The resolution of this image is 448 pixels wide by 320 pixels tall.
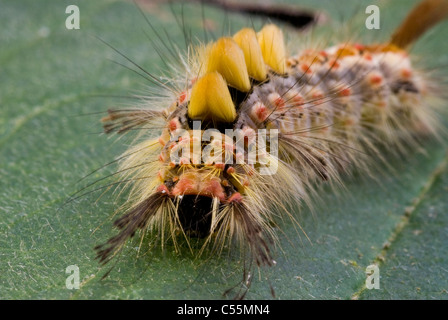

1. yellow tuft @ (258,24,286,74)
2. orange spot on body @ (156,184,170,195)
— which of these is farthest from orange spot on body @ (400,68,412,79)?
orange spot on body @ (156,184,170,195)

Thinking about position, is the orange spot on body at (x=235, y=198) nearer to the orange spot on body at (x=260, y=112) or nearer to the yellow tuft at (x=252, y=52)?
the orange spot on body at (x=260, y=112)

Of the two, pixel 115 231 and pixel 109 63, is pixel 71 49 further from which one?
pixel 115 231

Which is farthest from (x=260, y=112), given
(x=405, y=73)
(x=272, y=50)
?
(x=405, y=73)

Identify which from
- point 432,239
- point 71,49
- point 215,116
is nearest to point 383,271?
point 432,239

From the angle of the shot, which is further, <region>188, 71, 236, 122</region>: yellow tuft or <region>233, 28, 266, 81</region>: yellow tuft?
<region>233, 28, 266, 81</region>: yellow tuft

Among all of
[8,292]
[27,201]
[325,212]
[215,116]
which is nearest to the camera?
[8,292]

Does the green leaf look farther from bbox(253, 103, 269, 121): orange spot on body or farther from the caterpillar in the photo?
bbox(253, 103, 269, 121): orange spot on body

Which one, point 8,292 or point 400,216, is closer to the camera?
point 8,292
